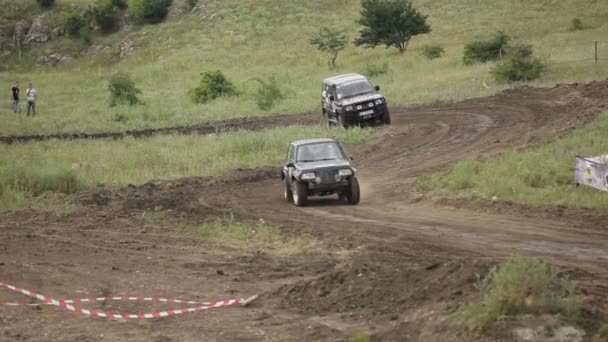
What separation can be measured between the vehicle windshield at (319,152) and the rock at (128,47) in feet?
196

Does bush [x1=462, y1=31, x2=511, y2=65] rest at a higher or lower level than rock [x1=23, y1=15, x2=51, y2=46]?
lower

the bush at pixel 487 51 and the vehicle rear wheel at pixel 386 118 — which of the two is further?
the bush at pixel 487 51

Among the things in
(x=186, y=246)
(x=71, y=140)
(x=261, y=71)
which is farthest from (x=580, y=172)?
(x=261, y=71)

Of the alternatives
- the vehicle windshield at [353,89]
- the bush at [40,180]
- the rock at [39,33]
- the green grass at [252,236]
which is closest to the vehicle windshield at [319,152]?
the green grass at [252,236]

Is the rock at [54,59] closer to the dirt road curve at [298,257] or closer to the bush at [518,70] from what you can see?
the bush at [518,70]

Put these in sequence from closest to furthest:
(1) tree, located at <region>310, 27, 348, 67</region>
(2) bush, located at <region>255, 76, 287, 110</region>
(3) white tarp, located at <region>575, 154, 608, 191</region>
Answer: (3) white tarp, located at <region>575, 154, 608, 191</region> → (2) bush, located at <region>255, 76, 287, 110</region> → (1) tree, located at <region>310, 27, 348, 67</region>

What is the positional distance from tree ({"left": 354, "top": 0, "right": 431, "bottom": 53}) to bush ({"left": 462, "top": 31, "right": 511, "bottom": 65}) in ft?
43.6

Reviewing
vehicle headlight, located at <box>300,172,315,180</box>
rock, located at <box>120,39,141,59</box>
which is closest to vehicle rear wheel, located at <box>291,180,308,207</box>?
vehicle headlight, located at <box>300,172,315,180</box>

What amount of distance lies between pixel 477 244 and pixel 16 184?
13539 millimetres

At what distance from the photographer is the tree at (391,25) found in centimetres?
6819

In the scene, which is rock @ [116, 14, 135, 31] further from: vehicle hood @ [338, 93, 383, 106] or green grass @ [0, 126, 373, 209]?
vehicle hood @ [338, 93, 383, 106]

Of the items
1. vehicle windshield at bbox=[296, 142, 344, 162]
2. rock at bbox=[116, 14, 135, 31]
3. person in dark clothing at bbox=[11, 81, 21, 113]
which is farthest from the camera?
rock at bbox=[116, 14, 135, 31]

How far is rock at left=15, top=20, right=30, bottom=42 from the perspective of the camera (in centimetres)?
8910

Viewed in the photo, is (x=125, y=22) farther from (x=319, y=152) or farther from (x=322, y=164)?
(x=322, y=164)
